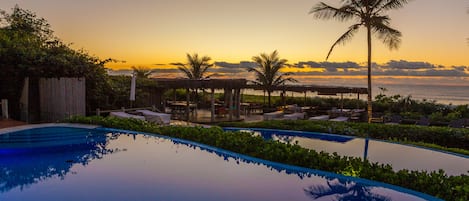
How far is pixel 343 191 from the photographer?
6805mm

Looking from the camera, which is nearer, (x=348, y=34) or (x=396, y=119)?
(x=348, y=34)

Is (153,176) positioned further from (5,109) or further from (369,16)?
(369,16)

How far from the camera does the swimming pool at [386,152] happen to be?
891 cm

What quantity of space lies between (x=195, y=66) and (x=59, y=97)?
12.7 meters

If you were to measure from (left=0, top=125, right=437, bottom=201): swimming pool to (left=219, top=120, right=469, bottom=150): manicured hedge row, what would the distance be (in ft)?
15.7

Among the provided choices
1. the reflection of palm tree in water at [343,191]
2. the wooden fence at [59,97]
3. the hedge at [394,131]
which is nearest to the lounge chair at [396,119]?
the hedge at [394,131]

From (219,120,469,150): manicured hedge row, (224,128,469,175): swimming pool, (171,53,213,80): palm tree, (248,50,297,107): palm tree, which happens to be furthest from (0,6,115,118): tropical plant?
(248,50,297,107): palm tree

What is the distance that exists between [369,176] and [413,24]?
1429cm

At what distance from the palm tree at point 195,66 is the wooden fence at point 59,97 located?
1170 cm

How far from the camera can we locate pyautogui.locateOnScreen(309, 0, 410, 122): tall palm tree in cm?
1576

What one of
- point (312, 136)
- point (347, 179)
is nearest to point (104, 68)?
point (312, 136)

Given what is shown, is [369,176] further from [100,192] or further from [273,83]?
[273,83]

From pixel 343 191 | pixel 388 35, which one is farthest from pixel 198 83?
pixel 343 191

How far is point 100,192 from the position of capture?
661 cm
